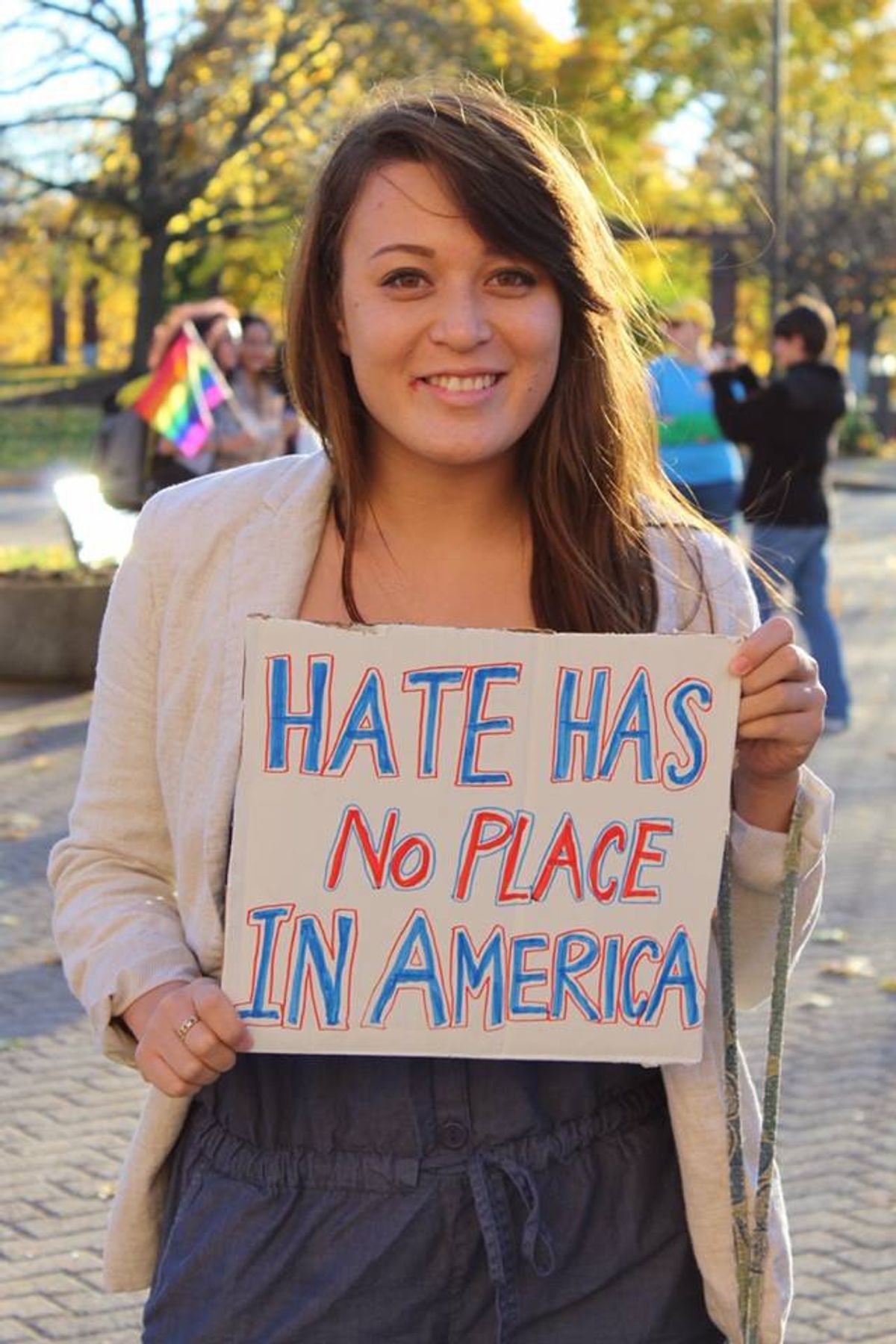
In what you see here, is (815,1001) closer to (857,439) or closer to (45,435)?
(45,435)

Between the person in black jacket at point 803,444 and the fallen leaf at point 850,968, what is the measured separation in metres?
3.76

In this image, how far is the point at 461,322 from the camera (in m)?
2.22

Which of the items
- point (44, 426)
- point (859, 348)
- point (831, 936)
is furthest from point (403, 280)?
point (859, 348)

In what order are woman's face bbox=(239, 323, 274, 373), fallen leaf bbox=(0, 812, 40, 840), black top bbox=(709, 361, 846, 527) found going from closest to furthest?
1. fallen leaf bbox=(0, 812, 40, 840)
2. black top bbox=(709, 361, 846, 527)
3. woman's face bbox=(239, 323, 274, 373)

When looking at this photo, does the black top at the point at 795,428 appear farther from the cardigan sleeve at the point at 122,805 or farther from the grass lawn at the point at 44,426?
the grass lawn at the point at 44,426

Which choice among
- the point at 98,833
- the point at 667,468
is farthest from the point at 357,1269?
the point at 667,468

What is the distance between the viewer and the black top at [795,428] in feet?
35.0

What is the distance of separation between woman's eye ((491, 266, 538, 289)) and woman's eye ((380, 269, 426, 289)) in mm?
70

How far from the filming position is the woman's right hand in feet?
6.96

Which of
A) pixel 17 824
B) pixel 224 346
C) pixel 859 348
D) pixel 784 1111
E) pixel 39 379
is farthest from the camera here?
pixel 859 348

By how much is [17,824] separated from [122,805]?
6533mm

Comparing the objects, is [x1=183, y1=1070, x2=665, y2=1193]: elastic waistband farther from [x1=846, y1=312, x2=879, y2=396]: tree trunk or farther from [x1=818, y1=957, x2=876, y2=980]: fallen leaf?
[x1=846, y1=312, x2=879, y2=396]: tree trunk

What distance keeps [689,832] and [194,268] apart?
131 ft

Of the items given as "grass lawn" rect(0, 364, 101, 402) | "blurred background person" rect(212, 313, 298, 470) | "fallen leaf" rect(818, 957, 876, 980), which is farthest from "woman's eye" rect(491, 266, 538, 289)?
"grass lawn" rect(0, 364, 101, 402)
